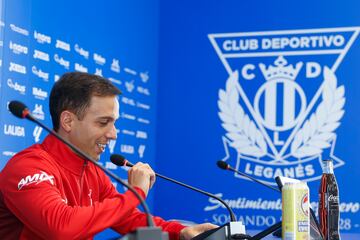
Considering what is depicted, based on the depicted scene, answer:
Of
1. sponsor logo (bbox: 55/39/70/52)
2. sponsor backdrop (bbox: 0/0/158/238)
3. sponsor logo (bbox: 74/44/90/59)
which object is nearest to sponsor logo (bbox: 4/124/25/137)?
sponsor backdrop (bbox: 0/0/158/238)

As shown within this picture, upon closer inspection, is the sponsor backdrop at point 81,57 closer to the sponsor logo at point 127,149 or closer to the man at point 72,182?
the sponsor logo at point 127,149

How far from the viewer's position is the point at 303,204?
6.04ft

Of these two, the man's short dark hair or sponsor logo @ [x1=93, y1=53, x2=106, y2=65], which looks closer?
the man's short dark hair

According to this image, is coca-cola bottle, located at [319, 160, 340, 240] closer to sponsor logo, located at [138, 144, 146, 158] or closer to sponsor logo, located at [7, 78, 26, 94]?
sponsor logo, located at [7, 78, 26, 94]

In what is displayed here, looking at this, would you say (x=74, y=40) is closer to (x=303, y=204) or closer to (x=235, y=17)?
(x=235, y=17)

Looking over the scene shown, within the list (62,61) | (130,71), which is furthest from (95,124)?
(130,71)

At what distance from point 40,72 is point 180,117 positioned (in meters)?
1.85

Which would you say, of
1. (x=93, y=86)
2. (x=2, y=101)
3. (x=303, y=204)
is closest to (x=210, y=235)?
(x=303, y=204)

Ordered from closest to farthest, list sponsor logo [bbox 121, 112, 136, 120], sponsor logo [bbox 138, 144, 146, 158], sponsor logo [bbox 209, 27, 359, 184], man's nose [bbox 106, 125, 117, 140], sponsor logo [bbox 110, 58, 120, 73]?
man's nose [bbox 106, 125, 117, 140] → sponsor logo [bbox 110, 58, 120, 73] → sponsor logo [bbox 121, 112, 136, 120] → sponsor logo [bbox 209, 27, 359, 184] → sponsor logo [bbox 138, 144, 146, 158]

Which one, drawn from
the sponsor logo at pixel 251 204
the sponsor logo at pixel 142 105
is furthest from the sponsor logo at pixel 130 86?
the sponsor logo at pixel 251 204

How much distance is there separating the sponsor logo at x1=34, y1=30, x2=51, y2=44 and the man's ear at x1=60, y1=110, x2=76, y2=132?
65.5 inches

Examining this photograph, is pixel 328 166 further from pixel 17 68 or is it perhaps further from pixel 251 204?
pixel 251 204

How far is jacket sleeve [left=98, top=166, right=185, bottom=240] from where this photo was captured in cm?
222

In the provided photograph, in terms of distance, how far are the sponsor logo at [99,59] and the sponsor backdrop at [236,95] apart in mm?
18
